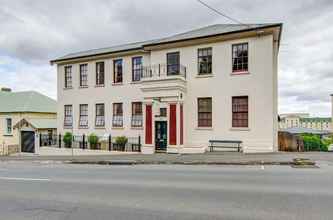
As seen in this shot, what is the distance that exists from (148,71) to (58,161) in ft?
30.3

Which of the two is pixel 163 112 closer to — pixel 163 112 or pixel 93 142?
pixel 163 112

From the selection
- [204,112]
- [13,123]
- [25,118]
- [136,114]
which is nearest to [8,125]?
[13,123]

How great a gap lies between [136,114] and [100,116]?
3.78m

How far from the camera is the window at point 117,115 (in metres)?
25.5

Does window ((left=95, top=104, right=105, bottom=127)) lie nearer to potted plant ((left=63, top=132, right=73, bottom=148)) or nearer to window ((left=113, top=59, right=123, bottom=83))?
potted plant ((left=63, top=132, right=73, bottom=148))

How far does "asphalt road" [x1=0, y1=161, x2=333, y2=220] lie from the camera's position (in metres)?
5.98

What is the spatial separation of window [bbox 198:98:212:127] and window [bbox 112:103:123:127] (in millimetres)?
7198

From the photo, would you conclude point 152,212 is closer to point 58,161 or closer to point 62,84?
point 58,161

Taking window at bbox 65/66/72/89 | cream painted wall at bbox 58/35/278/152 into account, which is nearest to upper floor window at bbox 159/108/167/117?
cream painted wall at bbox 58/35/278/152

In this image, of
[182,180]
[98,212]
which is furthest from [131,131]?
[98,212]

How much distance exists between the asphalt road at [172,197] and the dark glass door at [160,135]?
36.4 feet

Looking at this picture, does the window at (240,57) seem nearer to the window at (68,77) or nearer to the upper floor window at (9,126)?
the window at (68,77)

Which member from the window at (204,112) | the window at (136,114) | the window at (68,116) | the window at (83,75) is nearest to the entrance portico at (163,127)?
the window at (204,112)

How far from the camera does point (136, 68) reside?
2502 cm
